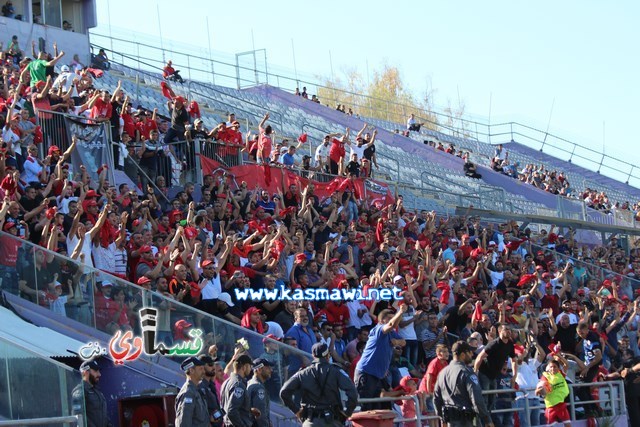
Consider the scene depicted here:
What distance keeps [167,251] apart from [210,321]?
7.36ft

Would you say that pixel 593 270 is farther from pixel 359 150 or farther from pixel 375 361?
pixel 375 361

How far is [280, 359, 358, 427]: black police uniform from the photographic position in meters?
12.2

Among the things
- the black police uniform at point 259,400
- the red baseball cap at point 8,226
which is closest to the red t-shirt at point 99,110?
the red baseball cap at point 8,226

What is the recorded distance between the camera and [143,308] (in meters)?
14.6

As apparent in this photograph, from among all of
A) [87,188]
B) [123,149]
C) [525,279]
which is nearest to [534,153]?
[525,279]

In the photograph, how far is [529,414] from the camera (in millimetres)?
16859

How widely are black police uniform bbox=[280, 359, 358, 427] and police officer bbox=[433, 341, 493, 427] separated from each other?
4.81 ft

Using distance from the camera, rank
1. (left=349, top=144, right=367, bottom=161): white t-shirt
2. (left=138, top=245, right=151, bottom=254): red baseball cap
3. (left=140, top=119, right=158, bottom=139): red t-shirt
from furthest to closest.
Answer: (left=349, top=144, right=367, bottom=161): white t-shirt, (left=140, top=119, right=158, bottom=139): red t-shirt, (left=138, top=245, right=151, bottom=254): red baseball cap

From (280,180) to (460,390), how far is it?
11119 millimetres

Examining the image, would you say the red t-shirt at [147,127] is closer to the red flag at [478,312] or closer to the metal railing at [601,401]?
the red flag at [478,312]

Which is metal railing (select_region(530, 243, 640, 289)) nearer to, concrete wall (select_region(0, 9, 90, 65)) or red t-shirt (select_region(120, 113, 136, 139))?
red t-shirt (select_region(120, 113, 136, 139))

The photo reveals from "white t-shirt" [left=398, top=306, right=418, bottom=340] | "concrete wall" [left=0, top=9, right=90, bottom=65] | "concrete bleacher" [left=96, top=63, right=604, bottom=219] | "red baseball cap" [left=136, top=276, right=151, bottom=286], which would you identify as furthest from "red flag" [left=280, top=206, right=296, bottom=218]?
"concrete wall" [left=0, top=9, right=90, bottom=65]

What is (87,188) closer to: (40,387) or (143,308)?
(143,308)

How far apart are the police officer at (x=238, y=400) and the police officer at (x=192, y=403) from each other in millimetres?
293
